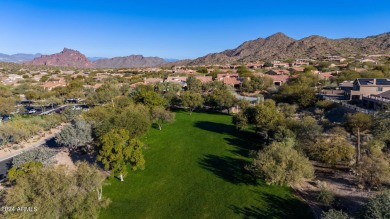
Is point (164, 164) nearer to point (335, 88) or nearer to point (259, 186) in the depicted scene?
point (259, 186)

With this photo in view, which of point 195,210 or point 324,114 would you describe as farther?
point 324,114

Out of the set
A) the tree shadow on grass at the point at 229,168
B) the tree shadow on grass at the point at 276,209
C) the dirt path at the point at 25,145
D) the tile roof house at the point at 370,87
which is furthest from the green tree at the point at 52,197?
the tile roof house at the point at 370,87

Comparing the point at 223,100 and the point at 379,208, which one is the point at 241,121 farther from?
the point at 379,208

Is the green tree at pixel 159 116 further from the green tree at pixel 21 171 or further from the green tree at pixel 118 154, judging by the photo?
the green tree at pixel 21 171

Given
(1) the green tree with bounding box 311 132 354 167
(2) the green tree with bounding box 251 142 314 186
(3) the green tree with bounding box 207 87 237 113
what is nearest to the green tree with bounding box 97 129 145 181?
(2) the green tree with bounding box 251 142 314 186

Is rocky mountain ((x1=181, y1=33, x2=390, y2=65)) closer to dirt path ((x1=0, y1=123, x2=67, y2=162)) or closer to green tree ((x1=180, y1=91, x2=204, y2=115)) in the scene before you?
green tree ((x1=180, y1=91, x2=204, y2=115))

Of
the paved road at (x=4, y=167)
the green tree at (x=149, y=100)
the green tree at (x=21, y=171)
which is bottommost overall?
the paved road at (x=4, y=167)

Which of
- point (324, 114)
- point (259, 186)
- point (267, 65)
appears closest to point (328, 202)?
point (259, 186)
